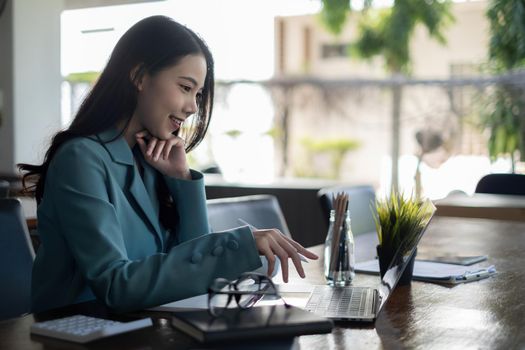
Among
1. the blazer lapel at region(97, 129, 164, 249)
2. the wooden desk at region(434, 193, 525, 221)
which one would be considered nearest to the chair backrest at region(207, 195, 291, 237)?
the blazer lapel at region(97, 129, 164, 249)

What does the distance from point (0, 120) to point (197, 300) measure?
4415mm

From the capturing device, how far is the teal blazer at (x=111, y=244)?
4.50 feet

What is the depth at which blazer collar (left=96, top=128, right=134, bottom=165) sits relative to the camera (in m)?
1.60

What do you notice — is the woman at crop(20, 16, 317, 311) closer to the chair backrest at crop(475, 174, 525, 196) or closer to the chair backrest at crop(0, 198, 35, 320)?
the chair backrest at crop(0, 198, 35, 320)

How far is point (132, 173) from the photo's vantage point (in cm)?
165

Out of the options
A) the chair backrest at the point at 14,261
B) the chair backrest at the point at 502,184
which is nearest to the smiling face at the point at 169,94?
the chair backrest at the point at 14,261

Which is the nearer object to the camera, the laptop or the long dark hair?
the laptop

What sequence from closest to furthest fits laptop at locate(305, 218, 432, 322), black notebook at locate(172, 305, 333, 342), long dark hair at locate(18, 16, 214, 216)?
black notebook at locate(172, 305, 333, 342) < laptop at locate(305, 218, 432, 322) < long dark hair at locate(18, 16, 214, 216)

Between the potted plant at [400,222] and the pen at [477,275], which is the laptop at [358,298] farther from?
the pen at [477,275]

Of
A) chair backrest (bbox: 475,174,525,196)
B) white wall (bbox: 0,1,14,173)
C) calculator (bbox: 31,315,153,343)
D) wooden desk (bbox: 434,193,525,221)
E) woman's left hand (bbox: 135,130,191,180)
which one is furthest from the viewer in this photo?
white wall (bbox: 0,1,14,173)

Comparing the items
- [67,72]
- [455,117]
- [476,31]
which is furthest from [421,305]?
[476,31]

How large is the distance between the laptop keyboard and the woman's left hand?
1.47 feet

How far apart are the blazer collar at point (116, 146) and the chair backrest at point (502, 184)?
8.84 ft

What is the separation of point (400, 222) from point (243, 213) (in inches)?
28.0
